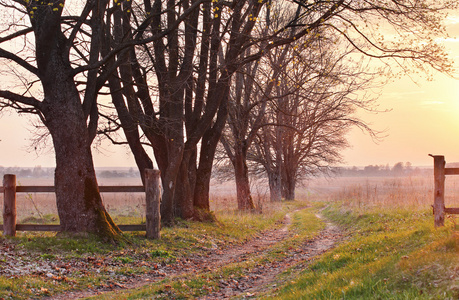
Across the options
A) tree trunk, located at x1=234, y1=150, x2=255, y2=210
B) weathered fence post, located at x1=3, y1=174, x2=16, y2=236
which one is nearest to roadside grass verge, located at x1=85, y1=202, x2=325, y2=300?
weathered fence post, located at x1=3, y1=174, x2=16, y2=236

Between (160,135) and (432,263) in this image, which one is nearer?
(432,263)

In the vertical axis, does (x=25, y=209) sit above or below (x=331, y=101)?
below

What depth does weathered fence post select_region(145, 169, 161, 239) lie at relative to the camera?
12.3 metres

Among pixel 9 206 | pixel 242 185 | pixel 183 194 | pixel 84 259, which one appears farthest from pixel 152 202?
pixel 242 185

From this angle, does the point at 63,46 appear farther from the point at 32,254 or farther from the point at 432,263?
the point at 432,263

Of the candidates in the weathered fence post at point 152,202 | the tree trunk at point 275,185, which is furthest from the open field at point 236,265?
the tree trunk at point 275,185

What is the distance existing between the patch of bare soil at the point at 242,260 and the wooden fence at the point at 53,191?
69.0 inches

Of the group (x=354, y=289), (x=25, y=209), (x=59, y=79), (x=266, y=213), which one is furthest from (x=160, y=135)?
(x=25, y=209)

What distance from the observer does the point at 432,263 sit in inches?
244

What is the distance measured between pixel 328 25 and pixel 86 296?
411 inches

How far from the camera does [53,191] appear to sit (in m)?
12.3

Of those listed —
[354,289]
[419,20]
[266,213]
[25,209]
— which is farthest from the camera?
[25,209]

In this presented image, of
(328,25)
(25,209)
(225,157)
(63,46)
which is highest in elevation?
(328,25)

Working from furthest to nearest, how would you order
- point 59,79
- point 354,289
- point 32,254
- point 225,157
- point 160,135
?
1. point 225,157
2. point 160,135
3. point 59,79
4. point 32,254
5. point 354,289
